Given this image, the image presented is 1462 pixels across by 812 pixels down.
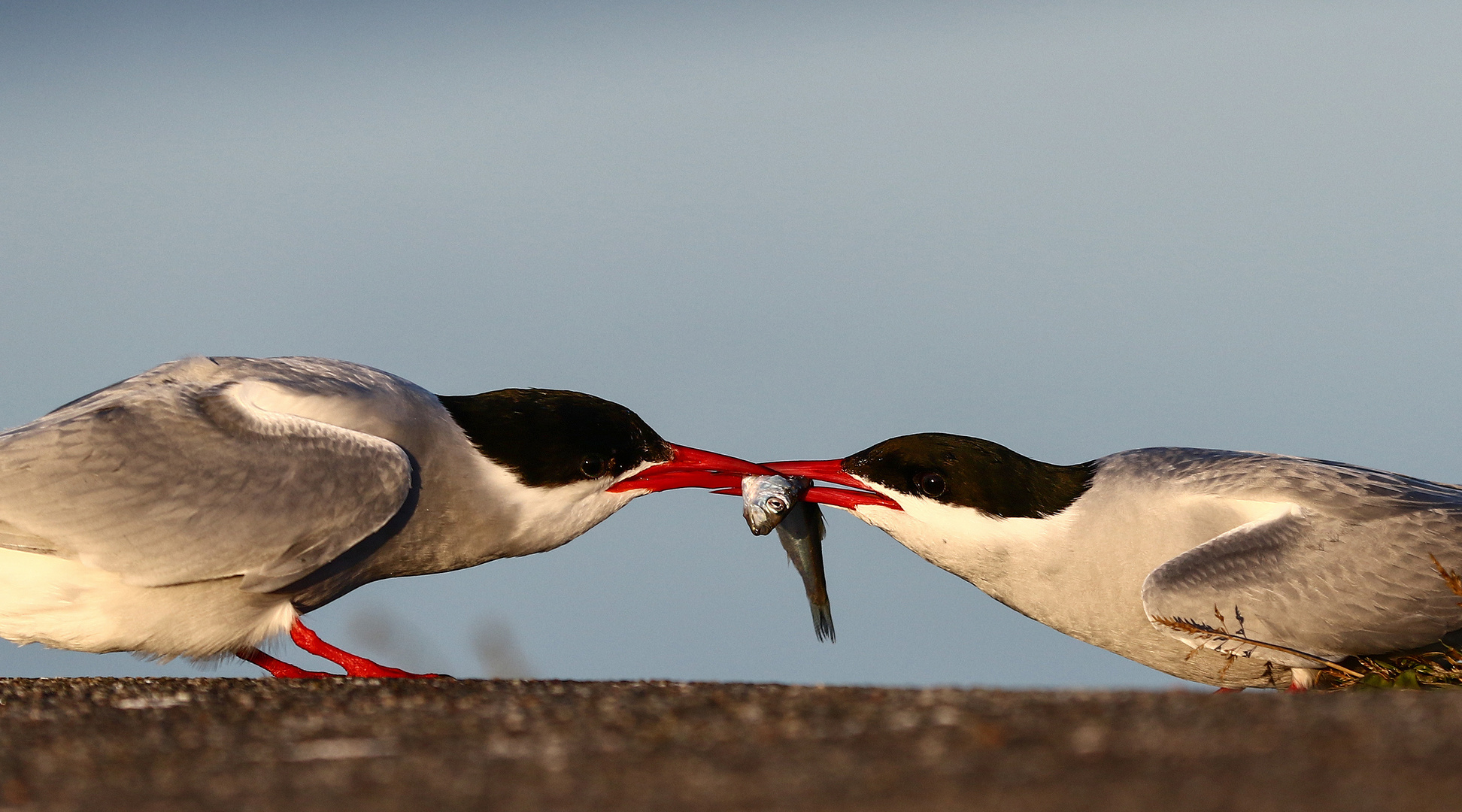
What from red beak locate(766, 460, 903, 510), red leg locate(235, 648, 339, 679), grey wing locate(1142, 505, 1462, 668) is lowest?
red leg locate(235, 648, 339, 679)

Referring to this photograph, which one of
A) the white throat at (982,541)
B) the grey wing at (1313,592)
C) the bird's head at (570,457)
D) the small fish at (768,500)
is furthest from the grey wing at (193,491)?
the grey wing at (1313,592)

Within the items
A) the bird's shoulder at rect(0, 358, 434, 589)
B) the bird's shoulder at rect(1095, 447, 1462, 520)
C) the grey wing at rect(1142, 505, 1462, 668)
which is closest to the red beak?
the bird's shoulder at rect(1095, 447, 1462, 520)

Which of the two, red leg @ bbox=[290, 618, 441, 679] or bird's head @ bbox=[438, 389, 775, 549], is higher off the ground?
bird's head @ bbox=[438, 389, 775, 549]

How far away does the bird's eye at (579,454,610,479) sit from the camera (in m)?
6.16

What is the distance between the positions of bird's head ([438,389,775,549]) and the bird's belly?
50.1 inches

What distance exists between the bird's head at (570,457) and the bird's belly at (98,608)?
1.27m

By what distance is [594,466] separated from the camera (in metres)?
6.20

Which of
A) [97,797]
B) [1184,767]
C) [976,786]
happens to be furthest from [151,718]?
[1184,767]

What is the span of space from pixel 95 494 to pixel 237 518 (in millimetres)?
A: 565

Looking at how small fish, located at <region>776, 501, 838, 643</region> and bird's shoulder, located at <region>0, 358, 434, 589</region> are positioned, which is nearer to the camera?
bird's shoulder, located at <region>0, 358, 434, 589</region>

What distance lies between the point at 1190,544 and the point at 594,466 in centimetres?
265

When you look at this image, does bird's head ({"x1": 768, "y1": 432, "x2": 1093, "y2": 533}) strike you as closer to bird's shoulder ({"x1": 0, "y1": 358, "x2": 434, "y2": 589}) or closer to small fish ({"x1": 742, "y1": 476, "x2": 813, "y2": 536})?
small fish ({"x1": 742, "y1": 476, "x2": 813, "y2": 536})

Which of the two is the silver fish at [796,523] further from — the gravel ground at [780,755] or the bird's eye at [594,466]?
the gravel ground at [780,755]

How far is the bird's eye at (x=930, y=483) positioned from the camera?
609 cm
